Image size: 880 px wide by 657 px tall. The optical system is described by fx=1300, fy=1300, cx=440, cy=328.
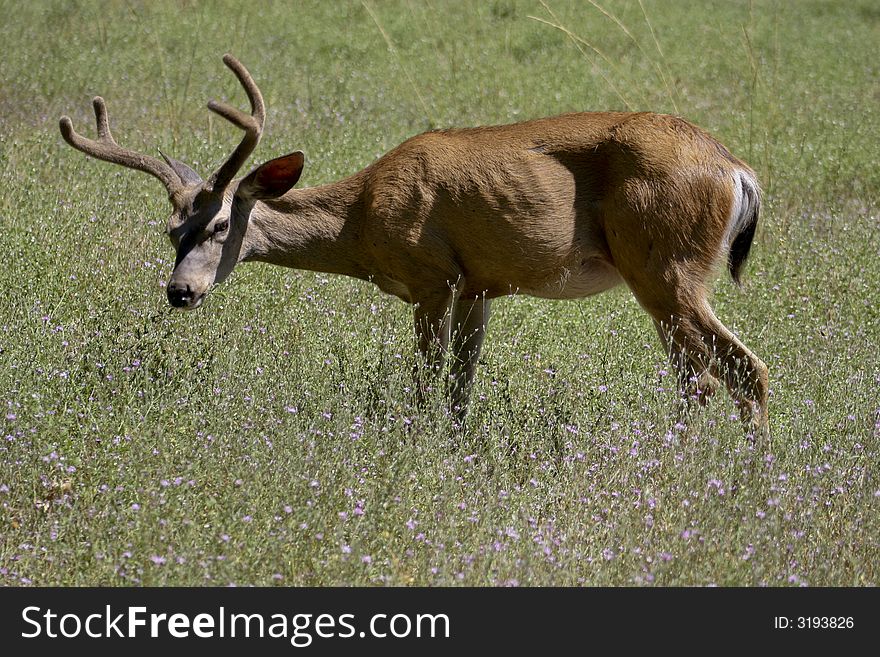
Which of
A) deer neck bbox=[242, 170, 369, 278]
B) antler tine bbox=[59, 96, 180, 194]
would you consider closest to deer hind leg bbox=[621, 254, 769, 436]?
deer neck bbox=[242, 170, 369, 278]

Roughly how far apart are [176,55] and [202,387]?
833cm

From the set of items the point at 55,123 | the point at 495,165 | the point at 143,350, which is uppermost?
the point at 495,165

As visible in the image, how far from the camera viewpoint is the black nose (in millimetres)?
6316

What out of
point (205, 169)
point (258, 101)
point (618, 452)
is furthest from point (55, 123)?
point (618, 452)

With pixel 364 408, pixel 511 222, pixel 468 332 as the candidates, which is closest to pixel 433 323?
pixel 468 332

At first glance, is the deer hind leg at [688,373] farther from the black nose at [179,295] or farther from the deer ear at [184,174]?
the deer ear at [184,174]

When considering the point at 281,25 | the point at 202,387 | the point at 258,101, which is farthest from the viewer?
the point at 281,25

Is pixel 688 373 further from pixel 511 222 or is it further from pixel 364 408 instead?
pixel 364 408

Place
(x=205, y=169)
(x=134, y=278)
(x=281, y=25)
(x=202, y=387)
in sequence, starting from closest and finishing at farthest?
(x=202, y=387) < (x=134, y=278) < (x=205, y=169) < (x=281, y=25)

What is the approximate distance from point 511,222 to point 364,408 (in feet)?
4.57

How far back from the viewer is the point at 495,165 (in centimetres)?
653

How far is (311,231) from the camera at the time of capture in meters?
6.80

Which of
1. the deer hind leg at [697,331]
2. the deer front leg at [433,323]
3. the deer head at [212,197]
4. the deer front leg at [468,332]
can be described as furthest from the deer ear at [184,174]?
the deer hind leg at [697,331]
